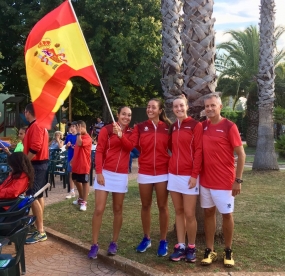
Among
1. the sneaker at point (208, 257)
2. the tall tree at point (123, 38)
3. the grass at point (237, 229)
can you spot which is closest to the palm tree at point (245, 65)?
the tall tree at point (123, 38)

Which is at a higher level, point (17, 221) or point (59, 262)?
point (17, 221)

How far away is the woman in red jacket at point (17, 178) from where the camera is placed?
197 inches

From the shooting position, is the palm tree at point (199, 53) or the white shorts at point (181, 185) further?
the palm tree at point (199, 53)

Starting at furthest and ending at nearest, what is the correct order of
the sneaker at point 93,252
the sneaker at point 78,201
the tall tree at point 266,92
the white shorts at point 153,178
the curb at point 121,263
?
the tall tree at point 266,92
the sneaker at point 78,201
the sneaker at point 93,252
the white shorts at point 153,178
the curb at point 121,263

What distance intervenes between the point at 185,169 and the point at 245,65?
2210cm

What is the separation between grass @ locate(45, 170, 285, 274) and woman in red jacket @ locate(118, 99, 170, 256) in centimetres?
56

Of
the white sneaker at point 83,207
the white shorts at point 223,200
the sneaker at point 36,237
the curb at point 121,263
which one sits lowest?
the white sneaker at point 83,207

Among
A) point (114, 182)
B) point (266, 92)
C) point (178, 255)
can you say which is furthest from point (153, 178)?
point (266, 92)

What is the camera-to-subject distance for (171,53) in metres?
9.27

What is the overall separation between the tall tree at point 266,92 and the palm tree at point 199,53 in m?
7.56

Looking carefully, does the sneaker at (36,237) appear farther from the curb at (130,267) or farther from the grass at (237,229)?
the curb at (130,267)

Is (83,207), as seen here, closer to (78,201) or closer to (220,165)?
(78,201)

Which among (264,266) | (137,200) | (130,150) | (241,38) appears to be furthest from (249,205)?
(241,38)

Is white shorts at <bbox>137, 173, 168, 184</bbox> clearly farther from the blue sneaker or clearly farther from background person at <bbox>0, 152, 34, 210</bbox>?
background person at <bbox>0, 152, 34, 210</bbox>
